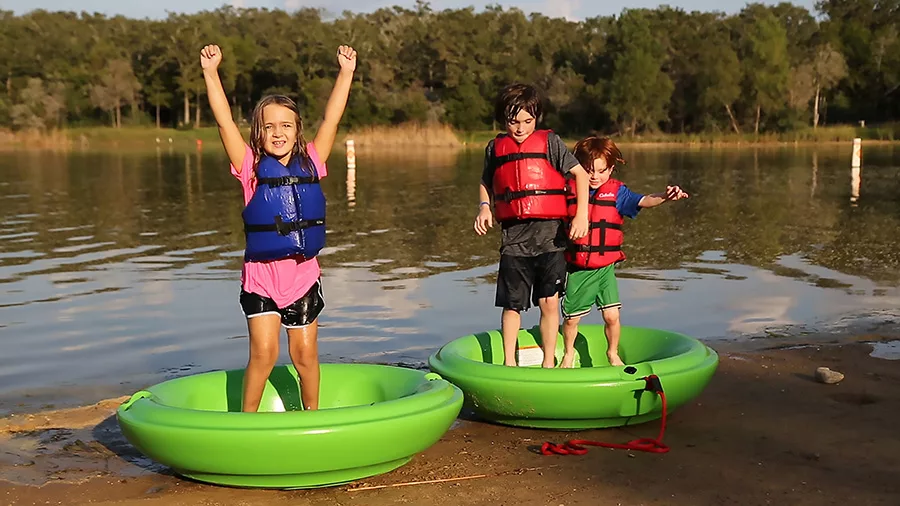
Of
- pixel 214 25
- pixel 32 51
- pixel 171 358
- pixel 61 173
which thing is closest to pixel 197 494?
pixel 171 358

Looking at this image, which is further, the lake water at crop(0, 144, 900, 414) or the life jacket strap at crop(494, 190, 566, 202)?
the lake water at crop(0, 144, 900, 414)

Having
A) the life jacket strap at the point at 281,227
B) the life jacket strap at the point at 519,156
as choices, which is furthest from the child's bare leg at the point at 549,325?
the life jacket strap at the point at 281,227

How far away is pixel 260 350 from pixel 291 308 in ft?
0.75

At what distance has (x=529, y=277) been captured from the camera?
17.8 ft

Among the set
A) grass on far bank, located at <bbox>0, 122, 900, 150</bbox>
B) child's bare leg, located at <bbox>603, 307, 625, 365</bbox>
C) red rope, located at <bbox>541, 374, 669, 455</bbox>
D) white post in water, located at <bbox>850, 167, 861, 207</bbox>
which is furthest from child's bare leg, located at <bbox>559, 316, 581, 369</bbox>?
grass on far bank, located at <bbox>0, 122, 900, 150</bbox>

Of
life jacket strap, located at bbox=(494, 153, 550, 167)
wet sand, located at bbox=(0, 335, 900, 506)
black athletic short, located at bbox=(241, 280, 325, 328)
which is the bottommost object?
wet sand, located at bbox=(0, 335, 900, 506)

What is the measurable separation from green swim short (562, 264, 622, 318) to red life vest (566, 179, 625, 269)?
0.17 feet

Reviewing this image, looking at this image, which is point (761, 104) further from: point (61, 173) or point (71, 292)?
point (71, 292)

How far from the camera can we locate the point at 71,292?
980 cm

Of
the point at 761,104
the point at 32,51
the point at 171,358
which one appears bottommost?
the point at 171,358

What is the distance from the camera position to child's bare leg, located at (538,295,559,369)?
5.43 m

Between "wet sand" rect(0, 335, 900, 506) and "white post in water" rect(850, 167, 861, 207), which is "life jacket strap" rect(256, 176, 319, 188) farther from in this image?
"white post in water" rect(850, 167, 861, 207)

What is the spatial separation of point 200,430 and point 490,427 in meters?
1.69

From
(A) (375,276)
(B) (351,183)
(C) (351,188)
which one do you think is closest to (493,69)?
(B) (351,183)
